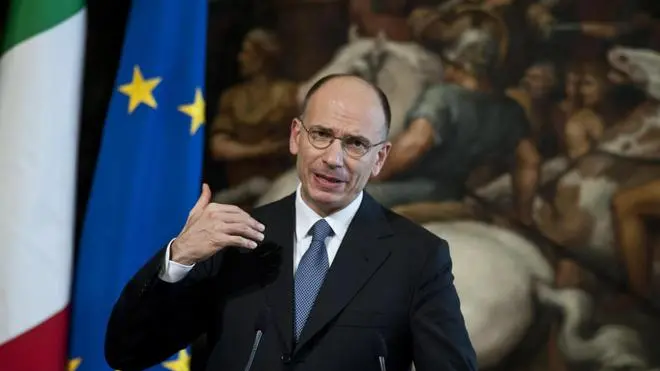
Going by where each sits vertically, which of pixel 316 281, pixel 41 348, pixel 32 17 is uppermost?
pixel 32 17

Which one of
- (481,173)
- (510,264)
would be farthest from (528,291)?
(481,173)

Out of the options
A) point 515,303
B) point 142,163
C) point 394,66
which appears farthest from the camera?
point 394,66

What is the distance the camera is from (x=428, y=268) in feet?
5.03

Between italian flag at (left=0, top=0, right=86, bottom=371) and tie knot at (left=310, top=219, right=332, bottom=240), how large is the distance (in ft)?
4.06

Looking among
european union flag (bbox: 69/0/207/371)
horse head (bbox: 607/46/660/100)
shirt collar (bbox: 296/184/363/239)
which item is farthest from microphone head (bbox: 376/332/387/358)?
horse head (bbox: 607/46/660/100)

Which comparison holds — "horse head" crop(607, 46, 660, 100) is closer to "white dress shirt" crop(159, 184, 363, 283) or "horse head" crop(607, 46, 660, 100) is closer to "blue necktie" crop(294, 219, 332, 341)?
"white dress shirt" crop(159, 184, 363, 283)

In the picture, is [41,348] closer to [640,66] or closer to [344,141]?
[344,141]

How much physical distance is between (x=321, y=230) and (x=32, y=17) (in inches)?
59.9

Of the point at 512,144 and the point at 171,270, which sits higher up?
the point at 171,270

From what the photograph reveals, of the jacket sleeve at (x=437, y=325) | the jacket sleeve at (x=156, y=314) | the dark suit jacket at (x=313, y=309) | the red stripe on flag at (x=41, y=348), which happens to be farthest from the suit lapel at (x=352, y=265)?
the red stripe on flag at (x=41, y=348)

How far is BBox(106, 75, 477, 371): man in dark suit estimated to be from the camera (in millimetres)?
1443

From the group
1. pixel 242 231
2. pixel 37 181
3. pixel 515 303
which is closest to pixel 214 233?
pixel 242 231

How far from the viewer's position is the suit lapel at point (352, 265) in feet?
4.81

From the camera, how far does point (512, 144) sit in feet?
9.30
